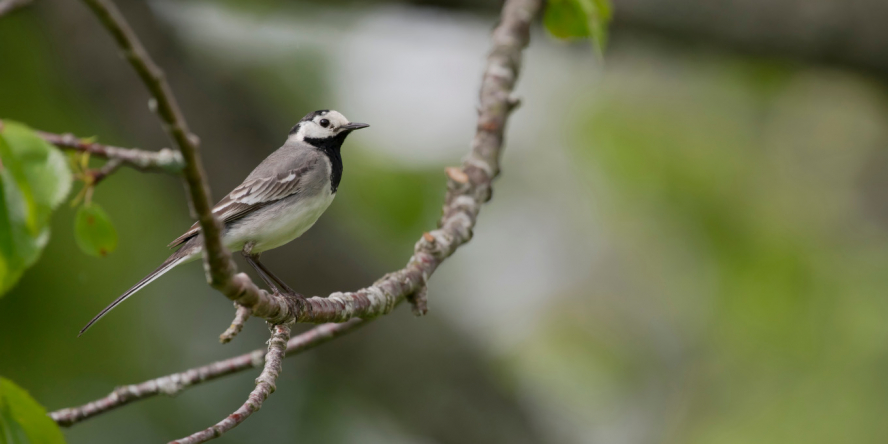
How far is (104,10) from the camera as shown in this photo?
117 centimetres

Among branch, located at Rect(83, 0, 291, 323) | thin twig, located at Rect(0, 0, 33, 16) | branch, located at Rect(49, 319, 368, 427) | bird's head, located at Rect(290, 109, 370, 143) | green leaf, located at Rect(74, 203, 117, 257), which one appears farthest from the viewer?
bird's head, located at Rect(290, 109, 370, 143)

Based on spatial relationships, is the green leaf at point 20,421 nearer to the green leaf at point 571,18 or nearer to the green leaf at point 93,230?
the green leaf at point 93,230

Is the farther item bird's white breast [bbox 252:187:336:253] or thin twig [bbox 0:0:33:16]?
bird's white breast [bbox 252:187:336:253]

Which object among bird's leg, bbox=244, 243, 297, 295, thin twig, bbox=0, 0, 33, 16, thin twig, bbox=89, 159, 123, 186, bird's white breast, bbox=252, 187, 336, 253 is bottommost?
bird's leg, bbox=244, 243, 297, 295

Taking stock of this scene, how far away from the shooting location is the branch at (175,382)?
279cm

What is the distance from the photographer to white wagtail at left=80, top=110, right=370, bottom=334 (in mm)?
3586

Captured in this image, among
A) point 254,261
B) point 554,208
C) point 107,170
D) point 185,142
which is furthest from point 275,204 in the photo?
point 554,208

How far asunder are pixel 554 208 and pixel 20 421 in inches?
369

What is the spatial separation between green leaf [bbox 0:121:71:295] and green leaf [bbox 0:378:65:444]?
16.1 inches

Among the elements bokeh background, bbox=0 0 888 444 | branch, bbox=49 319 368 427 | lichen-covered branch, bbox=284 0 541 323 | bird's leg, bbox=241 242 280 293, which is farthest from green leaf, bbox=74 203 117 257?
bokeh background, bbox=0 0 888 444

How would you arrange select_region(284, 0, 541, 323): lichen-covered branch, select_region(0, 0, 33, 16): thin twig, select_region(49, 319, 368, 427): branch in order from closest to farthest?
1. select_region(0, 0, 33, 16): thin twig
2. select_region(284, 0, 541, 323): lichen-covered branch
3. select_region(49, 319, 368, 427): branch

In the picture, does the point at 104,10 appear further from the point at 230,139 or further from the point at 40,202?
the point at 230,139

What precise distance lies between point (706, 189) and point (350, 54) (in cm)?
453

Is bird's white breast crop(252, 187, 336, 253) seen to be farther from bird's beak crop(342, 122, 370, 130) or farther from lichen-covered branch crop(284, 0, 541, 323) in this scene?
lichen-covered branch crop(284, 0, 541, 323)
